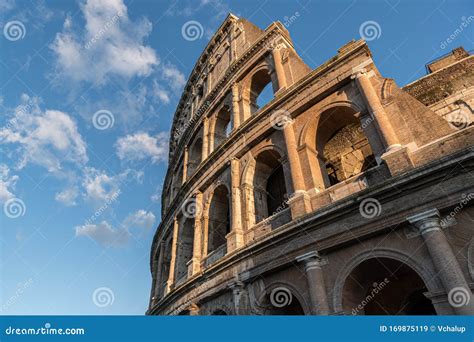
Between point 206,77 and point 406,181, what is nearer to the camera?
point 406,181

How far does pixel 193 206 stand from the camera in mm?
13508

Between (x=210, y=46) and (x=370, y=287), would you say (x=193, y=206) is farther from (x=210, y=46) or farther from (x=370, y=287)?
(x=210, y=46)

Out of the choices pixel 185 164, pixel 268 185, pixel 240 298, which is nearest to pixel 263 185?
pixel 268 185

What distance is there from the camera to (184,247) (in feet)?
45.9

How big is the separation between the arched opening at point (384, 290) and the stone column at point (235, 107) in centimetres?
774

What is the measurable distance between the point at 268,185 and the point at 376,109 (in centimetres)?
523

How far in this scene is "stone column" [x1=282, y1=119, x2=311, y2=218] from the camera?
8.25 meters

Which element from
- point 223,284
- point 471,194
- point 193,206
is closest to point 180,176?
point 193,206

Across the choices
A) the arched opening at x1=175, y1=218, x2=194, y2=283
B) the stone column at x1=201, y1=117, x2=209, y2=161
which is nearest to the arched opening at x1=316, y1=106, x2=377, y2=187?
the stone column at x1=201, y1=117, x2=209, y2=161

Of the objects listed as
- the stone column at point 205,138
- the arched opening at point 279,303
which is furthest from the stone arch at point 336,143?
the stone column at point 205,138

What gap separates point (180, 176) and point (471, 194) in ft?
49.3

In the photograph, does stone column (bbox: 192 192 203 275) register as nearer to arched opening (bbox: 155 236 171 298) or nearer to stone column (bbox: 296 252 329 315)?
arched opening (bbox: 155 236 171 298)

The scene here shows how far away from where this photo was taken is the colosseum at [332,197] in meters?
5.98

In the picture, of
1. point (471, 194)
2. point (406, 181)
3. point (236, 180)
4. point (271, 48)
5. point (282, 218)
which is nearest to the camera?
point (471, 194)
